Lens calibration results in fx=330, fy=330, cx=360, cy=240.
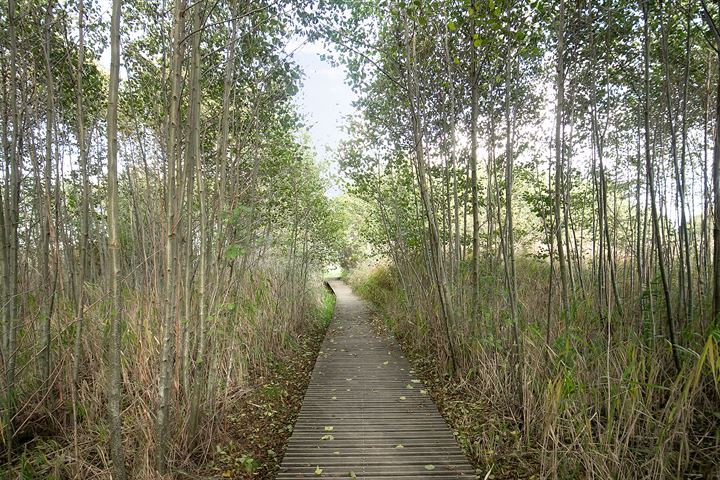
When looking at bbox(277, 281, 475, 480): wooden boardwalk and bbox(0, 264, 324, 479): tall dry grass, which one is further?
bbox(277, 281, 475, 480): wooden boardwalk

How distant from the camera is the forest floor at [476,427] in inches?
86.4

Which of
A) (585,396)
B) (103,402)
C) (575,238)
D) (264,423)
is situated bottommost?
(264,423)

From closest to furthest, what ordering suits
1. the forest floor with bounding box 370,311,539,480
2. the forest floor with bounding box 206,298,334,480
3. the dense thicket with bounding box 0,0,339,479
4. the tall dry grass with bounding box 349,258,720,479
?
1. the tall dry grass with bounding box 349,258,720,479
2. the dense thicket with bounding box 0,0,339,479
3. the forest floor with bounding box 370,311,539,480
4. the forest floor with bounding box 206,298,334,480

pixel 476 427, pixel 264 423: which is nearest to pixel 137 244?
pixel 264 423

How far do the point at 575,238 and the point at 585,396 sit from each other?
2060 millimetres

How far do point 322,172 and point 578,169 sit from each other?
584cm

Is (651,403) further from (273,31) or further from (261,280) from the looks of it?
(261,280)

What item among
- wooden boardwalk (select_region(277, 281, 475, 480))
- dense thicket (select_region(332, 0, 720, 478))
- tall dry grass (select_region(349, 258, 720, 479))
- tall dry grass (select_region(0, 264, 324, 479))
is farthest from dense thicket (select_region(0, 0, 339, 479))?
tall dry grass (select_region(349, 258, 720, 479))

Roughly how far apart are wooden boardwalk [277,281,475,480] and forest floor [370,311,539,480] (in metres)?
0.10

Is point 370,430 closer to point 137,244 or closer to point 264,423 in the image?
point 264,423

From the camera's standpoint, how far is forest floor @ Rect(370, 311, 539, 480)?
2.20 metres

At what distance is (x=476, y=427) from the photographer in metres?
2.72

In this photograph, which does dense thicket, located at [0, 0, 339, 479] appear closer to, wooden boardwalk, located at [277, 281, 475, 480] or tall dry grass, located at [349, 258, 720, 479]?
wooden boardwalk, located at [277, 281, 475, 480]

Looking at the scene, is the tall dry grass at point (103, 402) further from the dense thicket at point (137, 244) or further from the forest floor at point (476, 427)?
the forest floor at point (476, 427)
